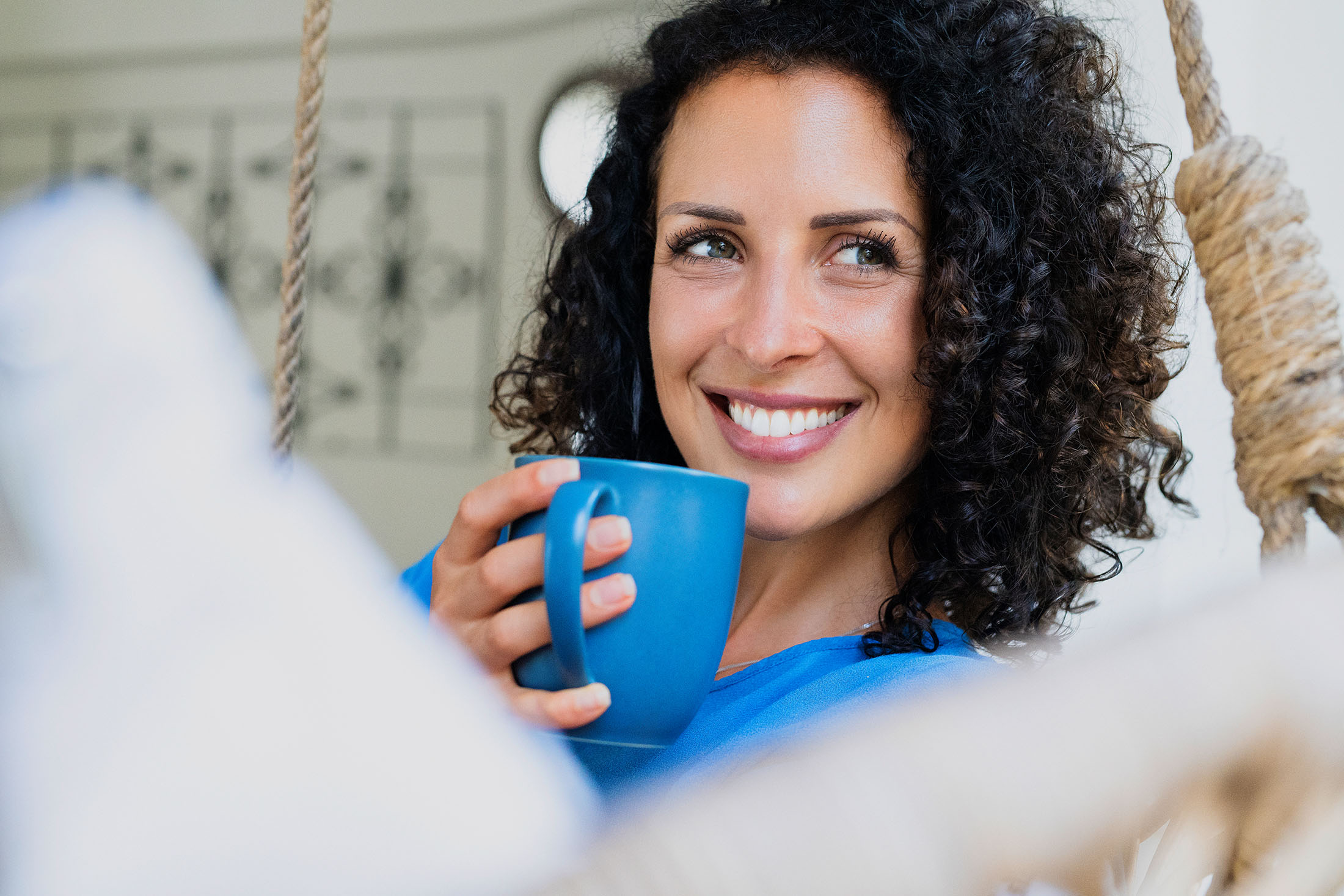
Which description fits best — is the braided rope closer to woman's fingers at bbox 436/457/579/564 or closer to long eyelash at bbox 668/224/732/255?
woman's fingers at bbox 436/457/579/564

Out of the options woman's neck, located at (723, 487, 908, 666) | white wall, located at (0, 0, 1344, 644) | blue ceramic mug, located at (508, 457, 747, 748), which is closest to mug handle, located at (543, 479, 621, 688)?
blue ceramic mug, located at (508, 457, 747, 748)

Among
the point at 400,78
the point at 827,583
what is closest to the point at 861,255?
the point at 827,583

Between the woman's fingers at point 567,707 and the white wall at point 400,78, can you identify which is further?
the white wall at point 400,78

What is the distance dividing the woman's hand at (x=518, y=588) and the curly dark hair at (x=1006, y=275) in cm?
28

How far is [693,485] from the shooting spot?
0.50m

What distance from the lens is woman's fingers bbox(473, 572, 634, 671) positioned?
18.8 inches

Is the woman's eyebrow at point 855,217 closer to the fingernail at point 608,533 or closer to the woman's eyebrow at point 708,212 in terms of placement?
the woman's eyebrow at point 708,212

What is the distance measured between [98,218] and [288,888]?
47 centimetres

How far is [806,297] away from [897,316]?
74 millimetres

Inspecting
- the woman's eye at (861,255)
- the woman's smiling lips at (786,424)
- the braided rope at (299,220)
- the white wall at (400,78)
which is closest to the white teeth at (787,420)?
the woman's smiling lips at (786,424)

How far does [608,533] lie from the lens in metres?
0.48

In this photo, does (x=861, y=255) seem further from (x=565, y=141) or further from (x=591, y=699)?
(x=565, y=141)

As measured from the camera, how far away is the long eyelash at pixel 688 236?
779mm

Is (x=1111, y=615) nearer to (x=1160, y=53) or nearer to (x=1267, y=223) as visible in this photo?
(x=1160, y=53)
